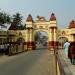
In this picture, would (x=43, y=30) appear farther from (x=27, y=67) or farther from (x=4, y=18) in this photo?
(x=27, y=67)

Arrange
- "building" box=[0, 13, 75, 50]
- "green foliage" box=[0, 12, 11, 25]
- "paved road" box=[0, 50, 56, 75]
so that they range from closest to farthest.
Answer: "paved road" box=[0, 50, 56, 75], "building" box=[0, 13, 75, 50], "green foliage" box=[0, 12, 11, 25]

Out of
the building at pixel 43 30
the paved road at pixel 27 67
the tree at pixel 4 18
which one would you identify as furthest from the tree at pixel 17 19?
the paved road at pixel 27 67

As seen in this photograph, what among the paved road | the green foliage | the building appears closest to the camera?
the paved road

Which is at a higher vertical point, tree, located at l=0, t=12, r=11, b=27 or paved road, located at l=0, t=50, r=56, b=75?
tree, located at l=0, t=12, r=11, b=27

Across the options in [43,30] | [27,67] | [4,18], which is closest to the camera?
[27,67]

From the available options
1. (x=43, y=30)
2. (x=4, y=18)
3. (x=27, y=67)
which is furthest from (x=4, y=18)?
(x=27, y=67)

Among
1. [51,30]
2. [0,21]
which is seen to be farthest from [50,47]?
[0,21]

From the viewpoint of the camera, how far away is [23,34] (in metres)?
62.3

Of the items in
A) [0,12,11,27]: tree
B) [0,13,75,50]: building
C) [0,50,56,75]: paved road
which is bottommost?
[0,50,56,75]: paved road

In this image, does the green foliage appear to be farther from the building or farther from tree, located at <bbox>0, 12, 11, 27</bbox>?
the building

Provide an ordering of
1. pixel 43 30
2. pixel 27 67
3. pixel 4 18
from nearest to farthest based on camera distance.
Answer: pixel 27 67, pixel 43 30, pixel 4 18

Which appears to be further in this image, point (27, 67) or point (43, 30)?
point (43, 30)

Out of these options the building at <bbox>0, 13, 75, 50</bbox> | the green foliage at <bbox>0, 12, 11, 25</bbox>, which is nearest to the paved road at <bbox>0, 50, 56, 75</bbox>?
the building at <bbox>0, 13, 75, 50</bbox>

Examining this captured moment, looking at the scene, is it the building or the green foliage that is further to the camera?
the green foliage
